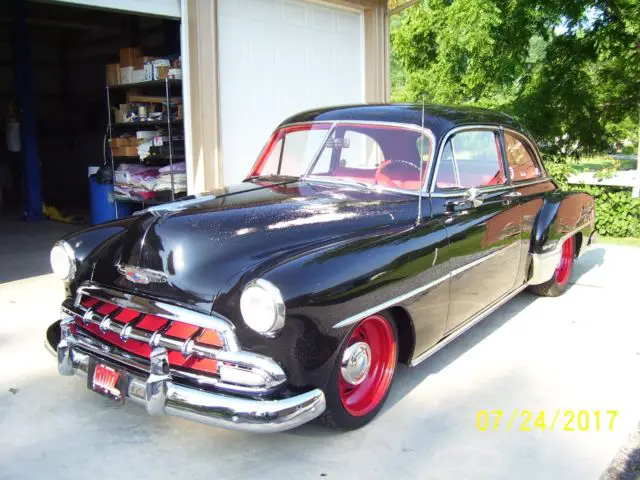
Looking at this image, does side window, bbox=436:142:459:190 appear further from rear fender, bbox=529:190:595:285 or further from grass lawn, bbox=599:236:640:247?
grass lawn, bbox=599:236:640:247

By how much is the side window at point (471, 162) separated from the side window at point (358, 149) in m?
0.44

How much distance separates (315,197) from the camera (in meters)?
3.71

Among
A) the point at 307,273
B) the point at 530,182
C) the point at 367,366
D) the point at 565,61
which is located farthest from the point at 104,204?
the point at 565,61

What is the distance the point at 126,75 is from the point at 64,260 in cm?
531

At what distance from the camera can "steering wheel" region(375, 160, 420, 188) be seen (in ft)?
12.9

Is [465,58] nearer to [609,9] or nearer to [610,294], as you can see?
[609,9]

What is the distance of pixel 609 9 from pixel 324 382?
28.7 feet

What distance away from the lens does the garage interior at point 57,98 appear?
10227mm

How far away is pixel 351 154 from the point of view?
4289 mm

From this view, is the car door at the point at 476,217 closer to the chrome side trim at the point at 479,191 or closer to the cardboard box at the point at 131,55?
the chrome side trim at the point at 479,191

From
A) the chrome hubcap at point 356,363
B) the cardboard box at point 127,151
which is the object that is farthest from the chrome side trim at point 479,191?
the cardboard box at point 127,151

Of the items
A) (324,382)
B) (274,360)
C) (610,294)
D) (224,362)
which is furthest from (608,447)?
(610,294)

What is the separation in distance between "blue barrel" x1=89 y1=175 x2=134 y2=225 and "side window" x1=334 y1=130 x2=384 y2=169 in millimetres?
5044

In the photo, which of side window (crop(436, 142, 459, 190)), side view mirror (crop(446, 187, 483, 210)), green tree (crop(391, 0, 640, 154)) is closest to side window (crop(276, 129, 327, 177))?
side window (crop(436, 142, 459, 190))
